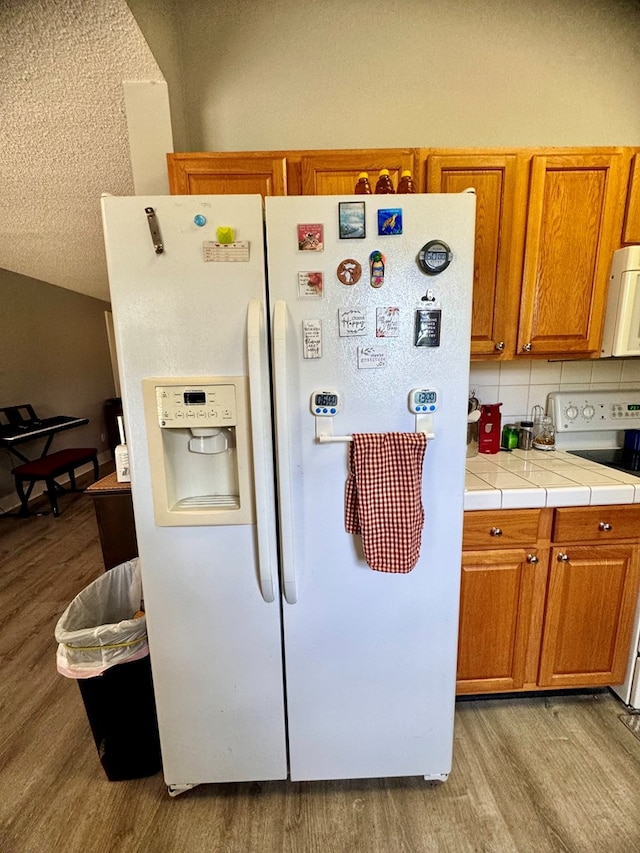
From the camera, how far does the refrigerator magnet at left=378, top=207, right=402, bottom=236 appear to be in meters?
0.97

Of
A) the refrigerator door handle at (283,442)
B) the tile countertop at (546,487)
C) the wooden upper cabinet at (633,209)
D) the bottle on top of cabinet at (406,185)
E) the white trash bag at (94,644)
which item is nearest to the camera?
the refrigerator door handle at (283,442)

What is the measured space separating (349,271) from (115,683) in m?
1.47

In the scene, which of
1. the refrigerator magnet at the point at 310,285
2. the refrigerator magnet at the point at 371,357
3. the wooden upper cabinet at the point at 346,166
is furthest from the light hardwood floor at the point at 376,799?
the wooden upper cabinet at the point at 346,166

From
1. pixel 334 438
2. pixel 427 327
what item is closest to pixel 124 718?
pixel 334 438

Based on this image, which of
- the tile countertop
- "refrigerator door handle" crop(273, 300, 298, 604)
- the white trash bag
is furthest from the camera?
the tile countertop

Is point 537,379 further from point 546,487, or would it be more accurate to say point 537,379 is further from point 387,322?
point 387,322

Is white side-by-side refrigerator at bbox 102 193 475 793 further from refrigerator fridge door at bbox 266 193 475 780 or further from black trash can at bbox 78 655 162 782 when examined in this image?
black trash can at bbox 78 655 162 782

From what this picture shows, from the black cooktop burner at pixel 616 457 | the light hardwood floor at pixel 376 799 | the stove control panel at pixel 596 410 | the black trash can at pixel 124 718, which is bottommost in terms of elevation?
the light hardwood floor at pixel 376 799

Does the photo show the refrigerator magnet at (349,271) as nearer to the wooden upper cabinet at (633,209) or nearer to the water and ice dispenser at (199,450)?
the water and ice dispenser at (199,450)

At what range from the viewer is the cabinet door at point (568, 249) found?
148cm

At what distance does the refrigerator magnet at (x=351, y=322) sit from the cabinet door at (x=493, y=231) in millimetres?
778

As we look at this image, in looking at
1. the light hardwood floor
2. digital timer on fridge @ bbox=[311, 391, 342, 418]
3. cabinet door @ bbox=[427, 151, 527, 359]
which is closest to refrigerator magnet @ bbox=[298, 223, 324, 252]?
digital timer on fridge @ bbox=[311, 391, 342, 418]

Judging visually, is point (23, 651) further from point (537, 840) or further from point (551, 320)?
Result: point (551, 320)

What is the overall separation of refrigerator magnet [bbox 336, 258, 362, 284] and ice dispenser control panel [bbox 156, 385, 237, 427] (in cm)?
41
